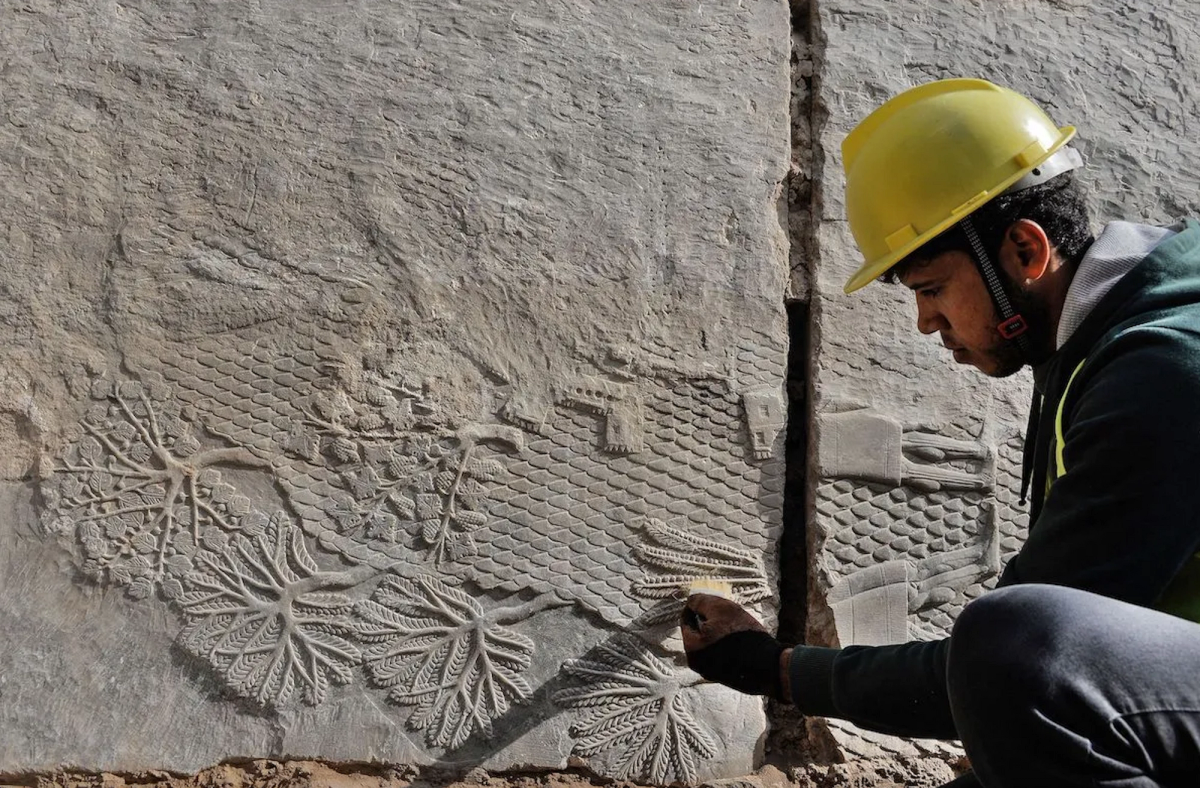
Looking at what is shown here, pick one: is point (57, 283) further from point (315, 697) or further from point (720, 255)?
point (720, 255)

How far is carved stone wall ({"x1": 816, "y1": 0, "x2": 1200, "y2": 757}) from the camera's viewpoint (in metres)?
2.42

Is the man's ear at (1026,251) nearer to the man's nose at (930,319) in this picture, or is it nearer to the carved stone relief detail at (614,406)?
the man's nose at (930,319)

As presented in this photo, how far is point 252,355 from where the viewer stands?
240 centimetres

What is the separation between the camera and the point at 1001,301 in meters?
1.78

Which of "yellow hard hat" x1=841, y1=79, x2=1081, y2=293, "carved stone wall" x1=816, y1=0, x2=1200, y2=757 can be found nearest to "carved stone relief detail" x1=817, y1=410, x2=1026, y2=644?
"carved stone wall" x1=816, y1=0, x2=1200, y2=757

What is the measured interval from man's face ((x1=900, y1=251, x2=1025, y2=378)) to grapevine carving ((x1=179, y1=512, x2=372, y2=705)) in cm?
117

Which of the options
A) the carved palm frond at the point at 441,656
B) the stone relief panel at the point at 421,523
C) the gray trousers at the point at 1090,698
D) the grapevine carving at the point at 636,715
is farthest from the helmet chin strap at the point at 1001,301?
the carved palm frond at the point at 441,656

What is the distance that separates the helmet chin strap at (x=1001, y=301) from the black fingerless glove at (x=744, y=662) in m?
0.63

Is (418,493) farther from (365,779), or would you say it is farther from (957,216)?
(957,216)

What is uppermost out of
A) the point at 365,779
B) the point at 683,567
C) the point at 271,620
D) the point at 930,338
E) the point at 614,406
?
the point at 930,338

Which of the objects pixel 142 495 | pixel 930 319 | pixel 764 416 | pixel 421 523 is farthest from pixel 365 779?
pixel 930 319

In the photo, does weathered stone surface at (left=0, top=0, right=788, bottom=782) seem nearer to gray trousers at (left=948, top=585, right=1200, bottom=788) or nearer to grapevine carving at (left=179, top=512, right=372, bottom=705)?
grapevine carving at (left=179, top=512, right=372, bottom=705)

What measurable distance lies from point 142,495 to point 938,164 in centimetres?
159

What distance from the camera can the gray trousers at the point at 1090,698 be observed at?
1.37 m
